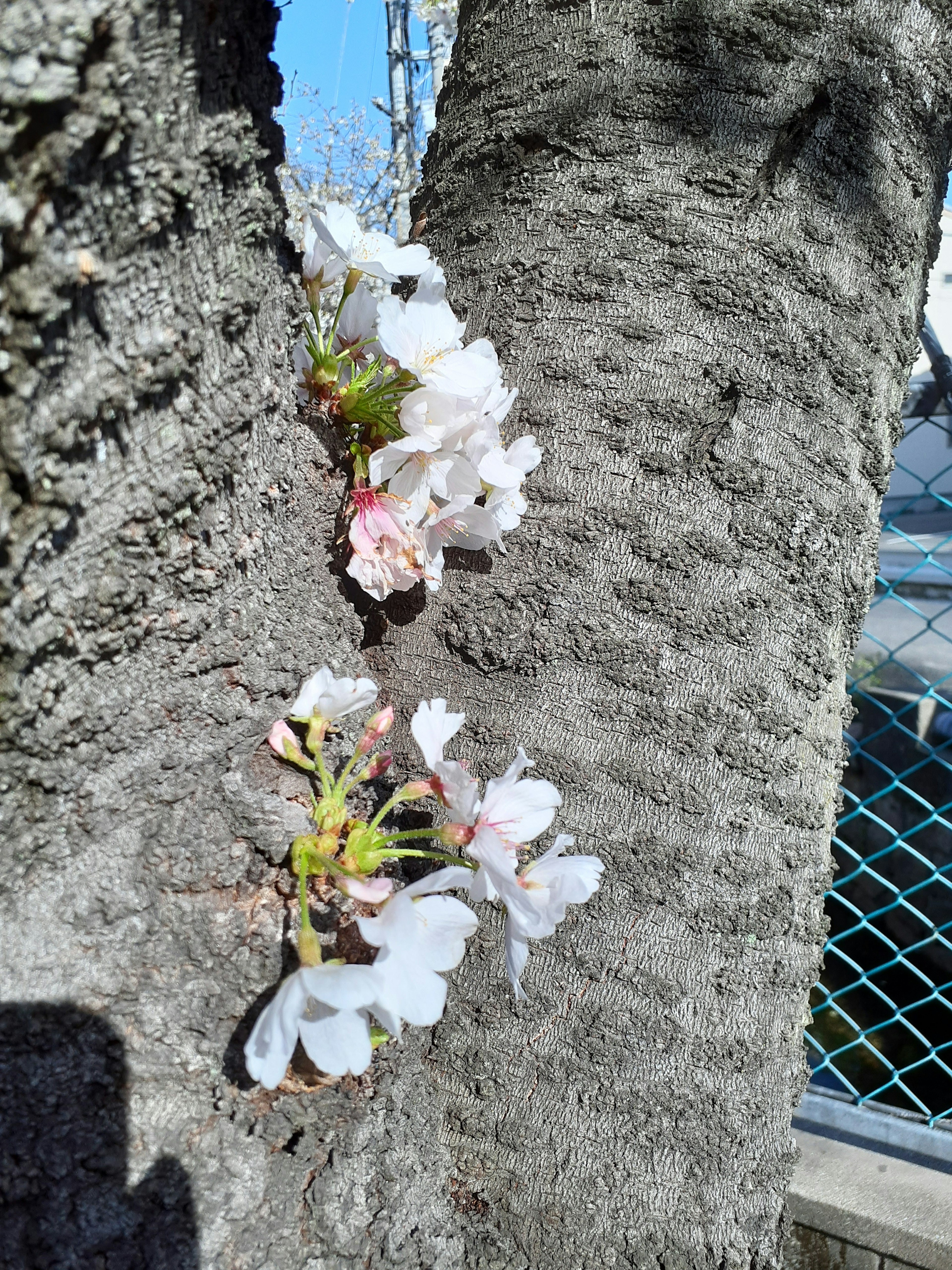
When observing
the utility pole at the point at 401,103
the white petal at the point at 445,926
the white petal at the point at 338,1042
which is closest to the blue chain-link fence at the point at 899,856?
the white petal at the point at 445,926

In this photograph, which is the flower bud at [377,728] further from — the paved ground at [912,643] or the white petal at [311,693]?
the paved ground at [912,643]

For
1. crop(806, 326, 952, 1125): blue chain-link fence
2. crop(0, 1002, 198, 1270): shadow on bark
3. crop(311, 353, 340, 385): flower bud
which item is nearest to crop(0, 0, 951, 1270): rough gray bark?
crop(0, 1002, 198, 1270): shadow on bark

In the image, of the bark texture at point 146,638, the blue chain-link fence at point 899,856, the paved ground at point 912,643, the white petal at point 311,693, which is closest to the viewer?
the bark texture at point 146,638

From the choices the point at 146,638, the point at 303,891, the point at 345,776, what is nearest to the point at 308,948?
the point at 303,891

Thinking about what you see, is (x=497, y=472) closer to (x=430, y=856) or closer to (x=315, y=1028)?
(x=430, y=856)

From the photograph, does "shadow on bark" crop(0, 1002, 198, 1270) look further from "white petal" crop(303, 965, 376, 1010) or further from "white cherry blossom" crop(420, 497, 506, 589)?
"white cherry blossom" crop(420, 497, 506, 589)

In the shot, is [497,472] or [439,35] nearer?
[497,472]

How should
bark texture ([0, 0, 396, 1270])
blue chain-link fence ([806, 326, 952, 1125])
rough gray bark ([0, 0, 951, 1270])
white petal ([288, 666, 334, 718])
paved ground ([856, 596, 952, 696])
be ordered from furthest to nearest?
paved ground ([856, 596, 952, 696]), blue chain-link fence ([806, 326, 952, 1125]), white petal ([288, 666, 334, 718]), rough gray bark ([0, 0, 951, 1270]), bark texture ([0, 0, 396, 1270])

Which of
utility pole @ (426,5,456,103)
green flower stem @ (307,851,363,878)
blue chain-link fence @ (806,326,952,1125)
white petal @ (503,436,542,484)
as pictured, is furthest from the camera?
Result: utility pole @ (426,5,456,103)
